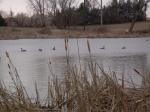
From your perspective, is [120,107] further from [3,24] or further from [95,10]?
[95,10]

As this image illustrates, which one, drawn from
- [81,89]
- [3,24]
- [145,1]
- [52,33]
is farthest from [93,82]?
[3,24]

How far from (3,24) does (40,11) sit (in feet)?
76.0

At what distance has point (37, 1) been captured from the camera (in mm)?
79688

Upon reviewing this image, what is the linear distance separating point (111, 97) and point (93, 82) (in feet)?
1.03

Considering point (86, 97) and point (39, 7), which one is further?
point (39, 7)

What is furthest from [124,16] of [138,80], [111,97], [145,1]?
[111,97]

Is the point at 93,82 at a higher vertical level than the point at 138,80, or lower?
higher

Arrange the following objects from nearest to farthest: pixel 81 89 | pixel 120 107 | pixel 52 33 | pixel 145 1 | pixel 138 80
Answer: pixel 120 107 → pixel 81 89 → pixel 138 80 → pixel 52 33 → pixel 145 1

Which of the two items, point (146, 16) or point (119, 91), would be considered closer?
point (119, 91)

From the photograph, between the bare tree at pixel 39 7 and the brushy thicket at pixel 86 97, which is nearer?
the brushy thicket at pixel 86 97

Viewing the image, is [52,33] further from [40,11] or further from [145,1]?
[40,11]

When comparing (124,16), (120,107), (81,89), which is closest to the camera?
(120,107)

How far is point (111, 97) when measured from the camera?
5719 millimetres

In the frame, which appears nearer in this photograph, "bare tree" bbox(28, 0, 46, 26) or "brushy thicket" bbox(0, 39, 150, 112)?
"brushy thicket" bbox(0, 39, 150, 112)
